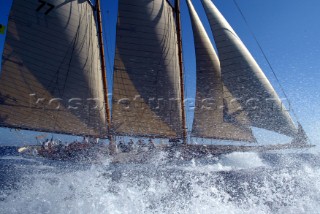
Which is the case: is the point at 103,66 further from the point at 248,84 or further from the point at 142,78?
the point at 248,84

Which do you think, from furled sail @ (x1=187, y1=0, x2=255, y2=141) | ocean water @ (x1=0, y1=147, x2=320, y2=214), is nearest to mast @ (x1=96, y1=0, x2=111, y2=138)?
ocean water @ (x1=0, y1=147, x2=320, y2=214)

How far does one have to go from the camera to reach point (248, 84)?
21062 millimetres

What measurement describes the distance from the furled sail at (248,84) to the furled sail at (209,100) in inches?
37.1

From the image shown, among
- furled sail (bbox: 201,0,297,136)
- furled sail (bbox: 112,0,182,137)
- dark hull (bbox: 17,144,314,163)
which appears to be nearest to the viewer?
furled sail (bbox: 201,0,297,136)

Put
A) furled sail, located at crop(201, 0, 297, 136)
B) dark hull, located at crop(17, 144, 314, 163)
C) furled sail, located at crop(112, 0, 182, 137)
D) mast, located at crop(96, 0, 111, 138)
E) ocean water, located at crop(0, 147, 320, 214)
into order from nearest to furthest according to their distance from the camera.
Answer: ocean water, located at crop(0, 147, 320, 214), furled sail, located at crop(201, 0, 297, 136), dark hull, located at crop(17, 144, 314, 163), furled sail, located at crop(112, 0, 182, 137), mast, located at crop(96, 0, 111, 138)

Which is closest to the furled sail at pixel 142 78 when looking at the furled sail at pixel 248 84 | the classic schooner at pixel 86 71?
the classic schooner at pixel 86 71

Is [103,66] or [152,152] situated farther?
[103,66]

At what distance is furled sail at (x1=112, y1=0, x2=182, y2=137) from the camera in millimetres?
23719

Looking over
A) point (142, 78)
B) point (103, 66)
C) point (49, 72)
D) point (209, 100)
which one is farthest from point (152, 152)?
point (49, 72)

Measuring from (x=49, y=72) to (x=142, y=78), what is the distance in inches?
282

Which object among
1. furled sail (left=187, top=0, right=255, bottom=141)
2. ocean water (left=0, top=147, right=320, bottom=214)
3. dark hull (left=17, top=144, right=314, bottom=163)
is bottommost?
ocean water (left=0, top=147, right=320, bottom=214)

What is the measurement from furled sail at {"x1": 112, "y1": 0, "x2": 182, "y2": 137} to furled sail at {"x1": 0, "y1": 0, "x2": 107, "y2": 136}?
2.06m

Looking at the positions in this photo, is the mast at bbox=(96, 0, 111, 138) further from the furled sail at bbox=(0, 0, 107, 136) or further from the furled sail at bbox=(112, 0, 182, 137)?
the furled sail at bbox=(112, 0, 182, 137)

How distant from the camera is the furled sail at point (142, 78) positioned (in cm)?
2372
